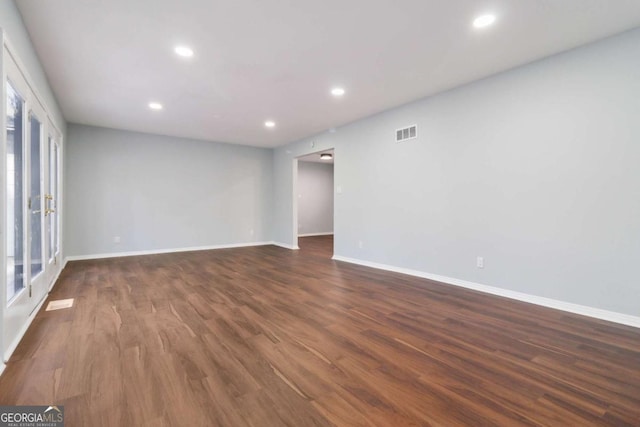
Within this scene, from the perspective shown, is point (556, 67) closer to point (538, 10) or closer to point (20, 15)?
point (538, 10)

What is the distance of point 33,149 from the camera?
10.1 ft

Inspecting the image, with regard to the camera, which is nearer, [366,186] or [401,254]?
[401,254]

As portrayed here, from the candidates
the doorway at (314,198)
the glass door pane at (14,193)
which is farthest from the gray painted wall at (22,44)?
the doorway at (314,198)

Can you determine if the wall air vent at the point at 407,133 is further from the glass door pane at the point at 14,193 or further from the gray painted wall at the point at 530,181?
the glass door pane at the point at 14,193

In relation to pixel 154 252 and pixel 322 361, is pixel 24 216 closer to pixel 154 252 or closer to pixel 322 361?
pixel 322 361

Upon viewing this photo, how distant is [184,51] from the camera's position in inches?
113

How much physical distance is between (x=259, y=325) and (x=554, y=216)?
10.2 ft

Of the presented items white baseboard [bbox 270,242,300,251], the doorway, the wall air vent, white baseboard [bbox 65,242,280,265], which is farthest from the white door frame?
the doorway

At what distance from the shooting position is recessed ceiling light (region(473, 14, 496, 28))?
2.37 meters

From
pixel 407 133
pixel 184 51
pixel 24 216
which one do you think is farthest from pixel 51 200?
pixel 407 133

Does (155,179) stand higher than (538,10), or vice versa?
(538,10)

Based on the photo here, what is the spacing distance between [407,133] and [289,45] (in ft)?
7.66

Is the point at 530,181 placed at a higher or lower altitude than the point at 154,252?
higher

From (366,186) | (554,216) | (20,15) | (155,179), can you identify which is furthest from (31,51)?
(554,216)
